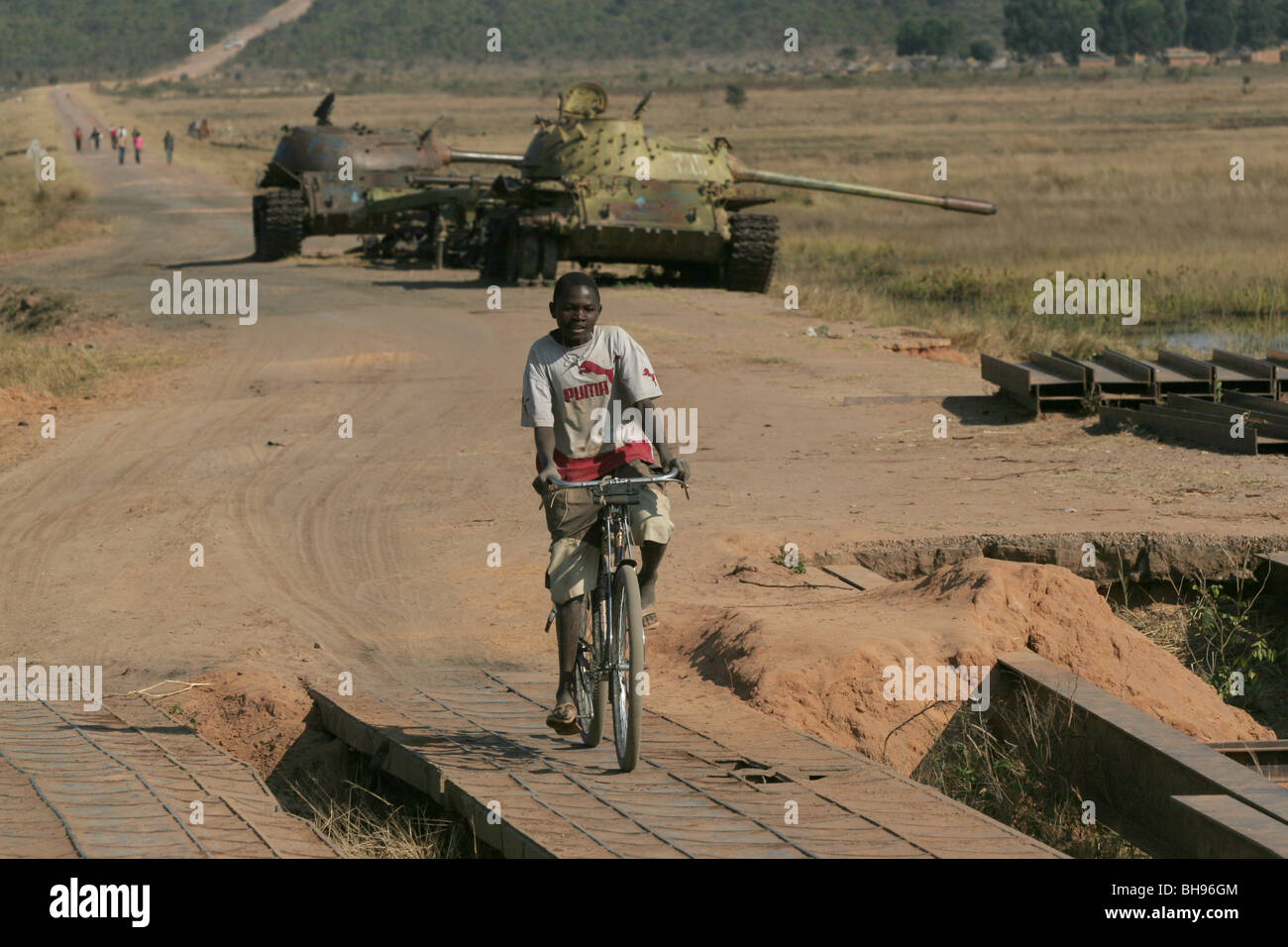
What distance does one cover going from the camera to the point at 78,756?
6.44 meters

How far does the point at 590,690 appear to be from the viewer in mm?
6324

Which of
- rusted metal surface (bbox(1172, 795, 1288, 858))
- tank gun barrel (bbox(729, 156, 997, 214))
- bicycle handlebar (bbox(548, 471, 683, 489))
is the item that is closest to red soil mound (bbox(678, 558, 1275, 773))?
rusted metal surface (bbox(1172, 795, 1288, 858))

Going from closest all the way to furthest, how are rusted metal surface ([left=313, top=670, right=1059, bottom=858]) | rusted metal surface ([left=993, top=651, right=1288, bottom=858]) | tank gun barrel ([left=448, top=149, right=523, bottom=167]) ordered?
rusted metal surface ([left=313, top=670, right=1059, bottom=858]) → rusted metal surface ([left=993, top=651, right=1288, bottom=858]) → tank gun barrel ([left=448, top=149, right=523, bottom=167])

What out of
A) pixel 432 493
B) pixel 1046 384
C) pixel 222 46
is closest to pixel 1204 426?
pixel 1046 384

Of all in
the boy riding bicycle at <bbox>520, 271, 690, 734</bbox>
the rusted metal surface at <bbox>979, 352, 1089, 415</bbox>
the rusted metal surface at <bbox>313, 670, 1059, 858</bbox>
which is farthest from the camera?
the rusted metal surface at <bbox>979, 352, 1089, 415</bbox>

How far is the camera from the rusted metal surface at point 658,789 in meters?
5.28

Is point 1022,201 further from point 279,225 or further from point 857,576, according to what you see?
point 857,576

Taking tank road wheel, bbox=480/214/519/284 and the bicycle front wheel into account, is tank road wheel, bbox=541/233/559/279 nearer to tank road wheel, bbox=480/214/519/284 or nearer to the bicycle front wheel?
tank road wheel, bbox=480/214/519/284

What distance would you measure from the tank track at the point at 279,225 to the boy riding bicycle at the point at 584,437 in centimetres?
2430

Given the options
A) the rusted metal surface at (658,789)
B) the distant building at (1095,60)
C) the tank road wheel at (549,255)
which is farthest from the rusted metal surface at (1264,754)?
the distant building at (1095,60)

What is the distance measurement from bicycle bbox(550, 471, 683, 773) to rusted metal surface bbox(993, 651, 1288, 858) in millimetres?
1901

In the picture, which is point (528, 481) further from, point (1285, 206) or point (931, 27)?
point (931, 27)

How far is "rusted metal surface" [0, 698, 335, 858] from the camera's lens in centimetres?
529

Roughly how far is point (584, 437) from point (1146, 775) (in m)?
2.47
